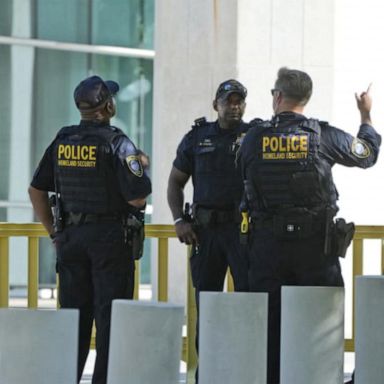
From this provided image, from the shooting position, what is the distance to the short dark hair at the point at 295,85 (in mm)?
7145

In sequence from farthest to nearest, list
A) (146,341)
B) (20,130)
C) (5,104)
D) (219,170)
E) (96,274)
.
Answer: (20,130) → (5,104) → (219,170) → (96,274) → (146,341)

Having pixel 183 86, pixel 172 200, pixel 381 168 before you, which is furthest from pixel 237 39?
pixel 172 200

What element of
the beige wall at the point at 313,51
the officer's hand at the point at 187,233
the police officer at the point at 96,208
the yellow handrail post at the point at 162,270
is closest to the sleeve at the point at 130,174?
the police officer at the point at 96,208

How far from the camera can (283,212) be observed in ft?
23.4

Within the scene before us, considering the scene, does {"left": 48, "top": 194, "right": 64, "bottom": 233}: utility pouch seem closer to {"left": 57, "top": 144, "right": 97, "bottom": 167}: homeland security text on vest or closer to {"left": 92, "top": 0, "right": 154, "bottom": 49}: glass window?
{"left": 57, "top": 144, "right": 97, "bottom": 167}: homeland security text on vest

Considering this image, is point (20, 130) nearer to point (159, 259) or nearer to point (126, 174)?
point (159, 259)

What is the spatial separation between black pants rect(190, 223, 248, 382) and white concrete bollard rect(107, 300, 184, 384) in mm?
1877

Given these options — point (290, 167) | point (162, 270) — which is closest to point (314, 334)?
point (290, 167)

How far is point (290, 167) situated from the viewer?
7086 millimetres

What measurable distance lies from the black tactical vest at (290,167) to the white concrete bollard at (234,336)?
113cm

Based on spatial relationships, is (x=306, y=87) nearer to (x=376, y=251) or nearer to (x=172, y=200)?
(x=172, y=200)

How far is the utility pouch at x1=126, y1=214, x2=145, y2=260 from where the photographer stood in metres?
7.43

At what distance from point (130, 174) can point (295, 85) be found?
3.52ft

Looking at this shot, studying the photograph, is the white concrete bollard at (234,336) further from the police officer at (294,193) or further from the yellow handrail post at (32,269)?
the yellow handrail post at (32,269)
